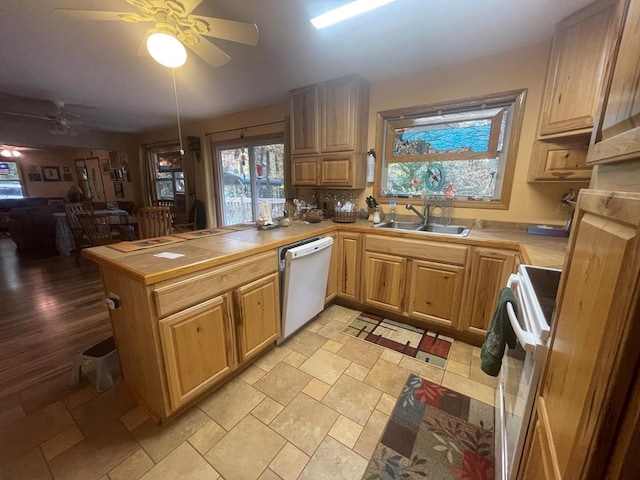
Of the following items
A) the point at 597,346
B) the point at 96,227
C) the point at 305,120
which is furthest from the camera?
the point at 96,227

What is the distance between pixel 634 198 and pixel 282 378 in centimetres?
190

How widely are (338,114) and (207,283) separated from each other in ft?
6.89

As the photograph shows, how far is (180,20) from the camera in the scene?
146 centimetres

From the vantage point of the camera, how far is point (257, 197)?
4270 millimetres

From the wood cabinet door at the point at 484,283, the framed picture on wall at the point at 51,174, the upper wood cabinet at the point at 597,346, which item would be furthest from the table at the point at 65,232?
the upper wood cabinet at the point at 597,346

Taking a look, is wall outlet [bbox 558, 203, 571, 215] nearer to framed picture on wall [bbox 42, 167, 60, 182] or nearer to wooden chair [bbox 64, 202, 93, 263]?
wooden chair [bbox 64, 202, 93, 263]

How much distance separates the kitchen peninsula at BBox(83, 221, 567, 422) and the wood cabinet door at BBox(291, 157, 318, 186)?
675 millimetres

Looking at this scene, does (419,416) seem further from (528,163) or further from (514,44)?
(514,44)

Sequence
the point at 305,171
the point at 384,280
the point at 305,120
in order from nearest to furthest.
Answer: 1. the point at 384,280
2. the point at 305,120
3. the point at 305,171

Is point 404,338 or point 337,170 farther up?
point 337,170

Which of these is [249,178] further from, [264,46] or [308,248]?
[308,248]

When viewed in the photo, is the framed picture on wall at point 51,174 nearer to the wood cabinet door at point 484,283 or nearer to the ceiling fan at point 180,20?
the ceiling fan at point 180,20

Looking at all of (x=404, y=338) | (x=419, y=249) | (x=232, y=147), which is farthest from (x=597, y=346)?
(x=232, y=147)

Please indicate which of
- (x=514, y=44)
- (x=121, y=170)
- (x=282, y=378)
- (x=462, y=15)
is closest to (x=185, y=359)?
(x=282, y=378)
